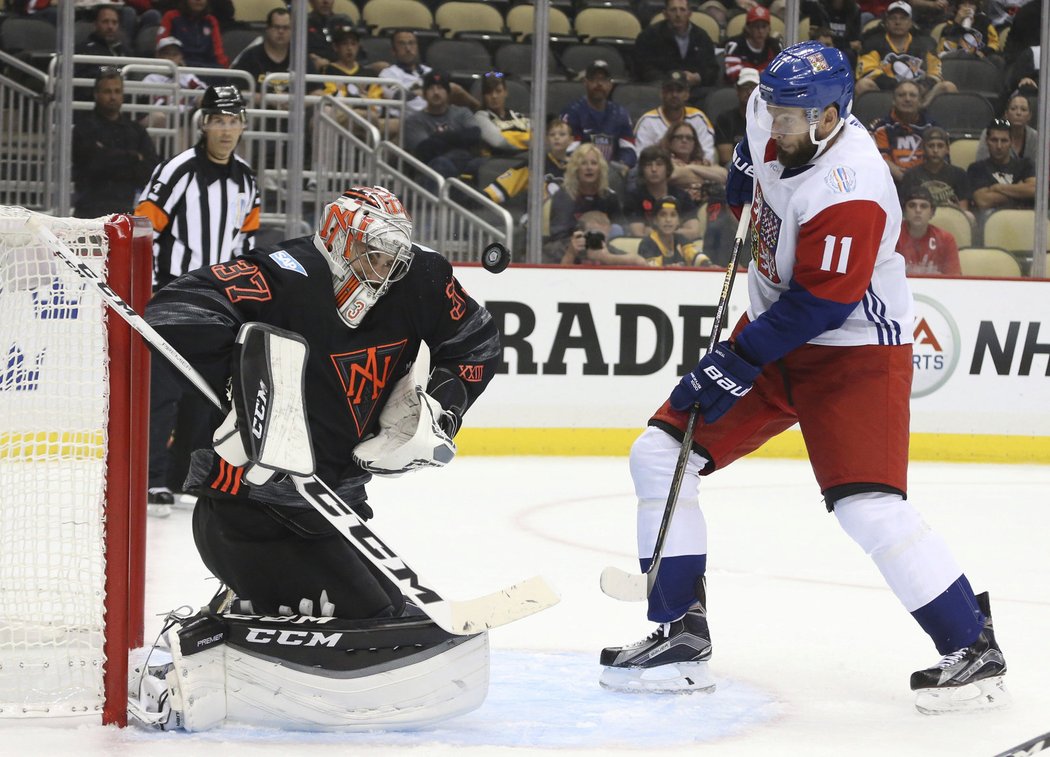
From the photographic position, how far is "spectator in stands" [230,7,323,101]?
6340mm

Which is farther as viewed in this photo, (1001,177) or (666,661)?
(1001,177)

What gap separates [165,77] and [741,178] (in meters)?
3.80

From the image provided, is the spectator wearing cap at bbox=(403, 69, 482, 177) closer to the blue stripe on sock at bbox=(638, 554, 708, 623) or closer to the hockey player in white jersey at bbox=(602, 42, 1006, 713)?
the hockey player in white jersey at bbox=(602, 42, 1006, 713)

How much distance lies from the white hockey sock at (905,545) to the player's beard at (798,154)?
2.00 feet

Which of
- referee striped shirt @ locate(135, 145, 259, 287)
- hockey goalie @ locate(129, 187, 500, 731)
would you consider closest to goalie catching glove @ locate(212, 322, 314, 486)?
hockey goalie @ locate(129, 187, 500, 731)

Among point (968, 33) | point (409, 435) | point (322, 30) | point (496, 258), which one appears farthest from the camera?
point (968, 33)

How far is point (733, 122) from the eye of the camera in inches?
266

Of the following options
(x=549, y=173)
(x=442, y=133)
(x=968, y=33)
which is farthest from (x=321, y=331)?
(x=968, y=33)

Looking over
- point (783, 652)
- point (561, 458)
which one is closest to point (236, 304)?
point (783, 652)

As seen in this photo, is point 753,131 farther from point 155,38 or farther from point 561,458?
point 155,38

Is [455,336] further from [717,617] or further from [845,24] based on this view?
[845,24]

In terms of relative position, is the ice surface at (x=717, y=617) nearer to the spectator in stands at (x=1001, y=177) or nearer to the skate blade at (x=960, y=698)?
the skate blade at (x=960, y=698)

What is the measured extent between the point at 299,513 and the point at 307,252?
441mm

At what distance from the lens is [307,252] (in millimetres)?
2625
